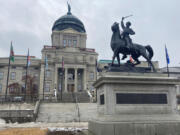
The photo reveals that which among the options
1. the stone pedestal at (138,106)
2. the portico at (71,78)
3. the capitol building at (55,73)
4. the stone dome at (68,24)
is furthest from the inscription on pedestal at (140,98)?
the stone dome at (68,24)

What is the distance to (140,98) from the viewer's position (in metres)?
8.16

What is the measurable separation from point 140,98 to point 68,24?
6148 centimetres

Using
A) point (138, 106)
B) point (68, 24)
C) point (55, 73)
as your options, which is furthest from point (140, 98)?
point (68, 24)

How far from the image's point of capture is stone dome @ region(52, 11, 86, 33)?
66.0m

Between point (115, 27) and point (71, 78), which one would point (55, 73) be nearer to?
point (71, 78)

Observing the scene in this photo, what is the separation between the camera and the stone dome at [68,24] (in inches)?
→ 2598

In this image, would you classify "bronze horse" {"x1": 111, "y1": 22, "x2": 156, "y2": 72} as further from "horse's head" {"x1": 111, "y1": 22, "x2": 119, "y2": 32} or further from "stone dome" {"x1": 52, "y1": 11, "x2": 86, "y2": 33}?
"stone dome" {"x1": 52, "y1": 11, "x2": 86, "y2": 33}

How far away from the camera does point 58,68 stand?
52.1 m

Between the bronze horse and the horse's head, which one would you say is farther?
the horse's head

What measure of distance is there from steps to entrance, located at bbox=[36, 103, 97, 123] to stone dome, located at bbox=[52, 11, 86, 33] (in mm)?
43781

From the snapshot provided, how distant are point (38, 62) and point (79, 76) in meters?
13.9

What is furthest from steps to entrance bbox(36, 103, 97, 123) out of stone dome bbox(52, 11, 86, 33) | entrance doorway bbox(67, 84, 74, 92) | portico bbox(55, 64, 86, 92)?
stone dome bbox(52, 11, 86, 33)

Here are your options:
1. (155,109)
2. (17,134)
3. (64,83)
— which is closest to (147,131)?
(155,109)

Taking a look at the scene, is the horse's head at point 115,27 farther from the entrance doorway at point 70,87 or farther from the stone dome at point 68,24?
the stone dome at point 68,24
